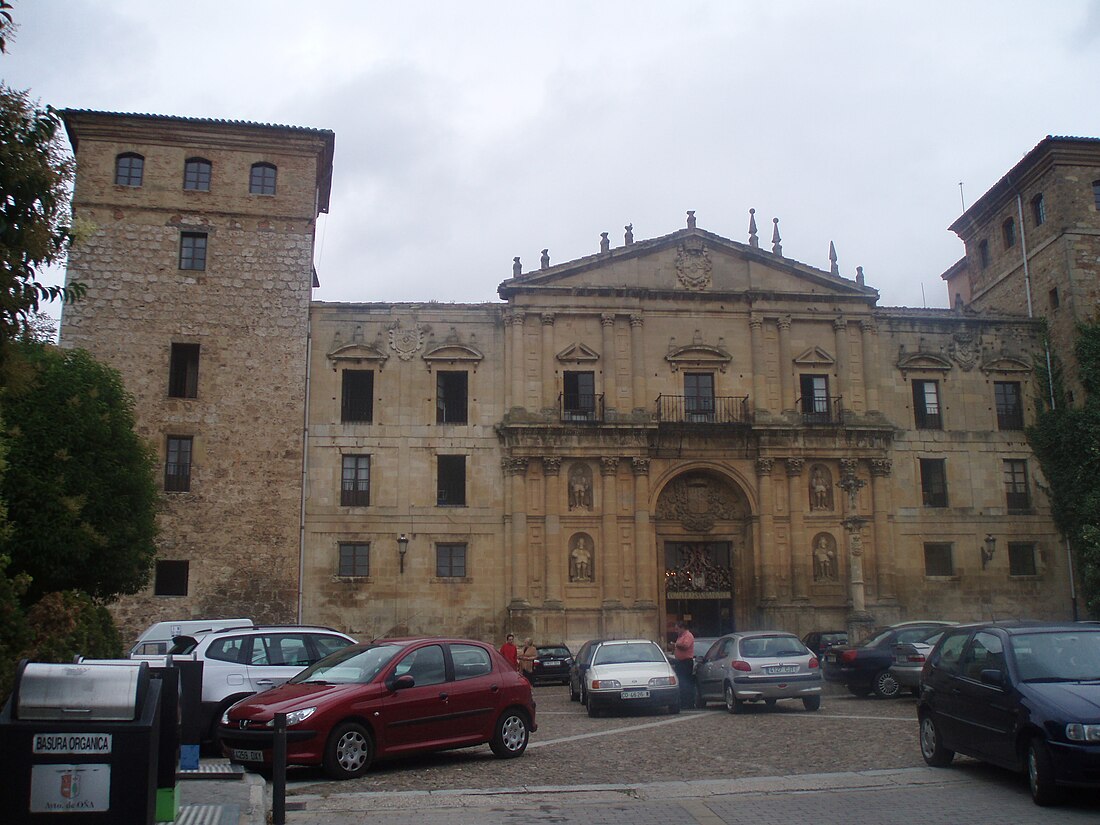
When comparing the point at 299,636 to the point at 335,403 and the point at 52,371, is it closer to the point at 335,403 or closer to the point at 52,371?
the point at 52,371

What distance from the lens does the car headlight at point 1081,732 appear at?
908 cm

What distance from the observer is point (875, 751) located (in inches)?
530

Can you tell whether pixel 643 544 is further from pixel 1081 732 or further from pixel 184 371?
pixel 1081 732

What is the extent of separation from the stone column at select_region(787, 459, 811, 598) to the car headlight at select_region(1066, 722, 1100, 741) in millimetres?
24857

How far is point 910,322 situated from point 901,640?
1832cm

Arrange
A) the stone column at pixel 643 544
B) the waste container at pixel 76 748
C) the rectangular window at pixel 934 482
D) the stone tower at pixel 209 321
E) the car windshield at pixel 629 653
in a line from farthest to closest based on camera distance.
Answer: the rectangular window at pixel 934 482 → the stone column at pixel 643 544 → the stone tower at pixel 209 321 → the car windshield at pixel 629 653 → the waste container at pixel 76 748

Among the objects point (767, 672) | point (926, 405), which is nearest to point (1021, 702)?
point (767, 672)

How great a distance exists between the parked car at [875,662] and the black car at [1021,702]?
942 cm

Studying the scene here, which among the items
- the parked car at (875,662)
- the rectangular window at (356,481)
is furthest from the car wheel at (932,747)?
the rectangular window at (356,481)

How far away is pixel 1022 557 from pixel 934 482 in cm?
396

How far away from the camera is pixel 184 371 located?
1303 inches

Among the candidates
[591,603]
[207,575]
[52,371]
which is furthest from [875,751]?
[207,575]

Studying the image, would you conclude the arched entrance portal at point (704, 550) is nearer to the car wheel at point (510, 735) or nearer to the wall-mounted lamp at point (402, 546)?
the wall-mounted lamp at point (402, 546)

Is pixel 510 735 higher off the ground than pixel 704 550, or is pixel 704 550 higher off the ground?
pixel 704 550
